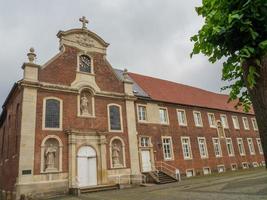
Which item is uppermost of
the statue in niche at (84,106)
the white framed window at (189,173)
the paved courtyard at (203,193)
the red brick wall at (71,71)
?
the red brick wall at (71,71)

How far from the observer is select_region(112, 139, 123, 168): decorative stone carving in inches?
760

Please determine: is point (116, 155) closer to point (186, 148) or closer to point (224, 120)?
point (186, 148)

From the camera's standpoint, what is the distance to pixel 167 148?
922 inches

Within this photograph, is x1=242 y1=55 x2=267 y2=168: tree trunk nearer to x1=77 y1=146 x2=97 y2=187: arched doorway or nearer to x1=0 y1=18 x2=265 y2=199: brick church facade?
x1=0 y1=18 x2=265 y2=199: brick church facade

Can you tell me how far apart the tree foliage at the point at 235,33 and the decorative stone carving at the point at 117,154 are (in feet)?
51.8

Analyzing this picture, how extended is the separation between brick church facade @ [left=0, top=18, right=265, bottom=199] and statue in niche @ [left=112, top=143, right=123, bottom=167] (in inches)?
3.0

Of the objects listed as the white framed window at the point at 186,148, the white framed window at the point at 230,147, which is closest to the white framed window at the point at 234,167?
the white framed window at the point at 230,147

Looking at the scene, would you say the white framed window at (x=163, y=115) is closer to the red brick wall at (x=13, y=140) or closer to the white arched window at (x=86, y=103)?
the white arched window at (x=86, y=103)

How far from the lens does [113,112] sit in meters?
20.7

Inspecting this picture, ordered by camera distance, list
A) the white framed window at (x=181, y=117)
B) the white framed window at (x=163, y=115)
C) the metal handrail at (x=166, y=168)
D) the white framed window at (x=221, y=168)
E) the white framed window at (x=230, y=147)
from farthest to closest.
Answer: the white framed window at (x=230, y=147), the white framed window at (x=221, y=168), the white framed window at (x=181, y=117), the white framed window at (x=163, y=115), the metal handrail at (x=166, y=168)

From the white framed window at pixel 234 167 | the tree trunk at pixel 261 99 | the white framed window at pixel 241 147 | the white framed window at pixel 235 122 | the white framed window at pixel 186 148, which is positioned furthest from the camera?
the white framed window at pixel 235 122

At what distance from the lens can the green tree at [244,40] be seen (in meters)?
3.57

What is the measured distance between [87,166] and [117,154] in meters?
2.64

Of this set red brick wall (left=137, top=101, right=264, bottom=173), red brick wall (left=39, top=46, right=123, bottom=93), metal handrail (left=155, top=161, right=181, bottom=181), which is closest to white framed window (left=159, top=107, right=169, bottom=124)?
red brick wall (left=137, top=101, right=264, bottom=173)
